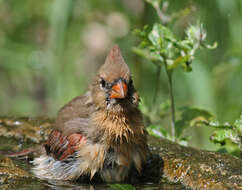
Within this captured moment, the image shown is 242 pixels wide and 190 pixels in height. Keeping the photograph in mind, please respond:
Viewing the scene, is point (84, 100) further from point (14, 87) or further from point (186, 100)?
point (14, 87)

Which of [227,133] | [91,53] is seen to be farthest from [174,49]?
[91,53]

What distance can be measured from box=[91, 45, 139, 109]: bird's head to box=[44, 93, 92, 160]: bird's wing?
177 millimetres

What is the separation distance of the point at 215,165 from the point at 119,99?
0.84m

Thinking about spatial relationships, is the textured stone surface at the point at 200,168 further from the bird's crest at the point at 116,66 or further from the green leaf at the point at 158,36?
the green leaf at the point at 158,36

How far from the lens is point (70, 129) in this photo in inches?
141

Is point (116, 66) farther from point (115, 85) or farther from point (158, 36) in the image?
point (158, 36)

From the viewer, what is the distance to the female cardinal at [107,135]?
3393 millimetres

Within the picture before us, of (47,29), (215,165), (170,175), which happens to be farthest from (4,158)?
(47,29)

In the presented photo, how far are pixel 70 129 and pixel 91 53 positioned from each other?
665 centimetres

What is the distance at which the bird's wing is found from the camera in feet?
11.5

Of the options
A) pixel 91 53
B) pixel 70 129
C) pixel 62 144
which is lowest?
pixel 62 144

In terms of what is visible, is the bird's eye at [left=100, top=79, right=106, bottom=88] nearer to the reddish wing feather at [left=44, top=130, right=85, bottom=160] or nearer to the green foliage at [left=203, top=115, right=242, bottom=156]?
the reddish wing feather at [left=44, top=130, right=85, bottom=160]

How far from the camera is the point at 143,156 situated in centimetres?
351

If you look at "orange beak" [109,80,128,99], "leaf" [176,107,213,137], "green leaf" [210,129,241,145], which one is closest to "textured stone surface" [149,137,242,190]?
"green leaf" [210,129,241,145]
